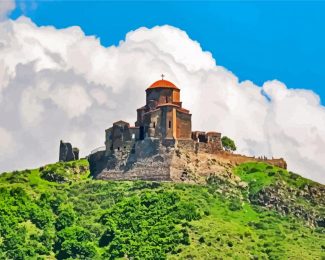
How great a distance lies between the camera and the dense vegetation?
468 feet

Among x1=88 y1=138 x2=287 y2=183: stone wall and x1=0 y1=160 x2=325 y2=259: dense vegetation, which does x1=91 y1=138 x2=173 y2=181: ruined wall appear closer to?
x1=88 y1=138 x2=287 y2=183: stone wall

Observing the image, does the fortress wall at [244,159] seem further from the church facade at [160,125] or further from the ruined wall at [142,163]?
the ruined wall at [142,163]

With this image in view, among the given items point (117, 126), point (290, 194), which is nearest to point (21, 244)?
point (117, 126)

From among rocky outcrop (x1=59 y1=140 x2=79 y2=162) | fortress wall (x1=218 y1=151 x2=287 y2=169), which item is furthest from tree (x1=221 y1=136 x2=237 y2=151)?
rocky outcrop (x1=59 y1=140 x2=79 y2=162)

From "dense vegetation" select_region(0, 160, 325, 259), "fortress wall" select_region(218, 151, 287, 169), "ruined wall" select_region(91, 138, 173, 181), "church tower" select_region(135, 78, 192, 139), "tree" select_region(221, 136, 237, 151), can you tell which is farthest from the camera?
"tree" select_region(221, 136, 237, 151)

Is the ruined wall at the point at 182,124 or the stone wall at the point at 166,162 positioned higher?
the ruined wall at the point at 182,124

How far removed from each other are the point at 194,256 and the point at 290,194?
23.3 metres

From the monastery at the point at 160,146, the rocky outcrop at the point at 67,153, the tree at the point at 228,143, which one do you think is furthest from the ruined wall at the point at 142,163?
the tree at the point at 228,143

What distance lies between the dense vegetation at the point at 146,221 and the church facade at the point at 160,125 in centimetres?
544

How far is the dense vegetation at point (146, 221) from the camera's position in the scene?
143 m

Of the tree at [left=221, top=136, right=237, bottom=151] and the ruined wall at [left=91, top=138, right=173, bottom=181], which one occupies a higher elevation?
the tree at [left=221, top=136, right=237, bottom=151]

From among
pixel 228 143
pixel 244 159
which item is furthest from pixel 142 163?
pixel 228 143

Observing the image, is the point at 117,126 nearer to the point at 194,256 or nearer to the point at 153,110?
the point at 153,110

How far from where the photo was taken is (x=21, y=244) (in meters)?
144
